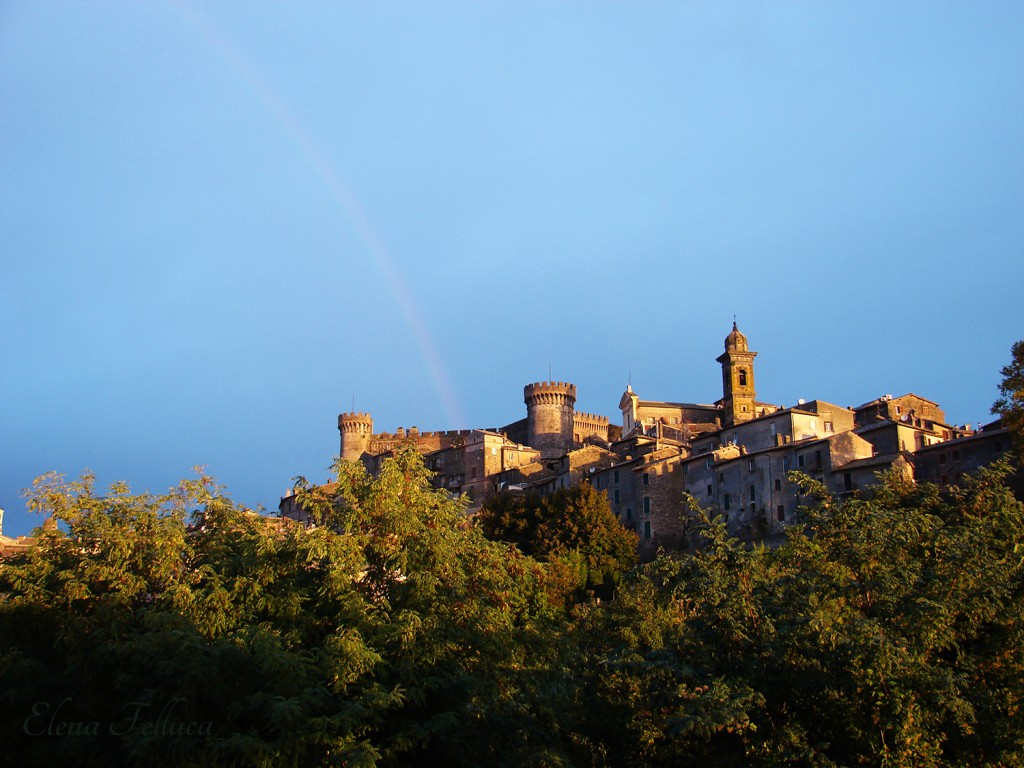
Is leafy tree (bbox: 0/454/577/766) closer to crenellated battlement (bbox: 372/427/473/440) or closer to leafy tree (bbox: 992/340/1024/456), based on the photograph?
leafy tree (bbox: 992/340/1024/456)

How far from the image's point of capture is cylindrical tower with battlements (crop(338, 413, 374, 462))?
4435 inches

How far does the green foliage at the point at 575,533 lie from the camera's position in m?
60.2

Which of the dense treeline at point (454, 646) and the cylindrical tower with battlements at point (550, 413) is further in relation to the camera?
the cylindrical tower with battlements at point (550, 413)

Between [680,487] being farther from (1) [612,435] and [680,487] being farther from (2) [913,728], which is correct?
(2) [913,728]

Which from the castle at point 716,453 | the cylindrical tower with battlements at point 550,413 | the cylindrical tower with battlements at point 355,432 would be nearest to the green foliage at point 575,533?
the castle at point 716,453

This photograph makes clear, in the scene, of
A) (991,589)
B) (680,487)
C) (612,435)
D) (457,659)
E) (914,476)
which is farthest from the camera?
(612,435)

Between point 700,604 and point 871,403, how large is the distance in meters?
65.4

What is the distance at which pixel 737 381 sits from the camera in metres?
96.1

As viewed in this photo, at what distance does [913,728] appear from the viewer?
16094 mm

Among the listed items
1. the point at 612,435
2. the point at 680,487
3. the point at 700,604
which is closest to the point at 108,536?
the point at 700,604

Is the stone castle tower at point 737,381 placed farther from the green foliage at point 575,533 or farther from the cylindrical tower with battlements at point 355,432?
the cylindrical tower with battlements at point 355,432

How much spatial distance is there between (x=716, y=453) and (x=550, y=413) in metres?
39.9

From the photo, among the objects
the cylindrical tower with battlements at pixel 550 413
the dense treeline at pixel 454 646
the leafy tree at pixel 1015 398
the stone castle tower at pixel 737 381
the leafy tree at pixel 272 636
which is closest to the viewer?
the dense treeline at pixel 454 646

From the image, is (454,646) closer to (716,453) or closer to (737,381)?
(716,453)
